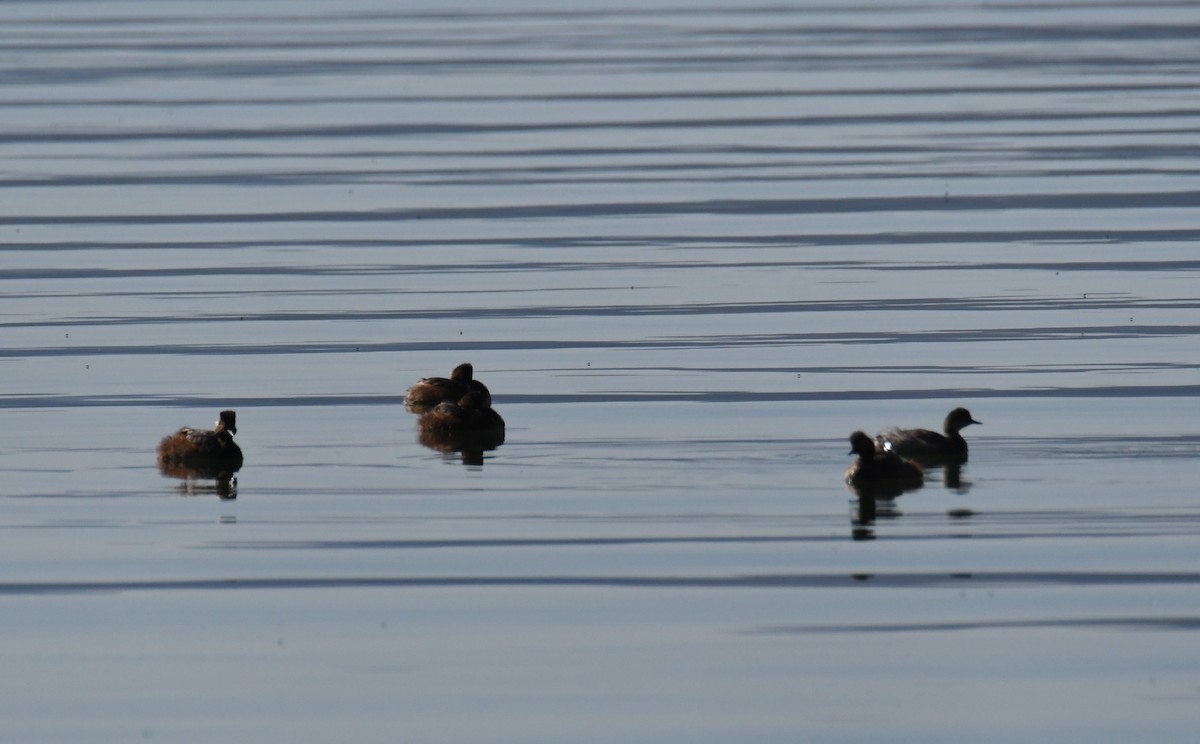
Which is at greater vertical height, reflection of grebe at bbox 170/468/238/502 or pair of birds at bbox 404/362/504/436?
pair of birds at bbox 404/362/504/436

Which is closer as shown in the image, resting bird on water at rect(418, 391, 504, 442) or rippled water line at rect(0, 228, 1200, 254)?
resting bird on water at rect(418, 391, 504, 442)

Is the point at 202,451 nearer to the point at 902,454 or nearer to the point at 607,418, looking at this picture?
the point at 607,418

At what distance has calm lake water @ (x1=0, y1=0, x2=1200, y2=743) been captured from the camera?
8.05 m

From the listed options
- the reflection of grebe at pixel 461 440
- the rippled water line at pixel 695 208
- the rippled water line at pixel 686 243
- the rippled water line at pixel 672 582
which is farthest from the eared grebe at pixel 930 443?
the rippled water line at pixel 695 208

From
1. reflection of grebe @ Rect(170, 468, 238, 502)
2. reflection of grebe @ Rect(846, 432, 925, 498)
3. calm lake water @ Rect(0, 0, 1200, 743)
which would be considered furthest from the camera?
reflection of grebe @ Rect(170, 468, 238, 502)

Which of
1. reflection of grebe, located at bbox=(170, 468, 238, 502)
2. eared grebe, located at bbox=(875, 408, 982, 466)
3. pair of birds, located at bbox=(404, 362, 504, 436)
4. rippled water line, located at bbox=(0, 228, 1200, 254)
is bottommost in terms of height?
reflection of grebe, located at bbox=(170, 468, 238, 502)

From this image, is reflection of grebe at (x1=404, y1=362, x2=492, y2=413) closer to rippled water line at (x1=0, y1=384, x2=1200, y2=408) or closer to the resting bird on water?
the resting bird on water

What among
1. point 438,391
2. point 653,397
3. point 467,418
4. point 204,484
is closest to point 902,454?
point 653,397

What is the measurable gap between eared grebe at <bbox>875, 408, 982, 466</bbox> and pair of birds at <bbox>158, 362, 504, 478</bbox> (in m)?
2.03

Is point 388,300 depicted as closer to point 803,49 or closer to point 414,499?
point 414,499

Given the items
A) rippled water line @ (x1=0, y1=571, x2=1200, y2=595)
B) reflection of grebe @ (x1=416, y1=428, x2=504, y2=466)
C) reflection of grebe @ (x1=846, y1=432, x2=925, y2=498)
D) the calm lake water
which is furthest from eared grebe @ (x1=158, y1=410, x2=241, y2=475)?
reflection of grebe @ (x1=846, y1=432, x2=925, y2=498)

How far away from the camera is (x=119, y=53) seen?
40750 millimetres

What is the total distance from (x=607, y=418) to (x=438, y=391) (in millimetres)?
911

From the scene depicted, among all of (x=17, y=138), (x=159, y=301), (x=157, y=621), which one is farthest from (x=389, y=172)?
(x=157, y=621)
